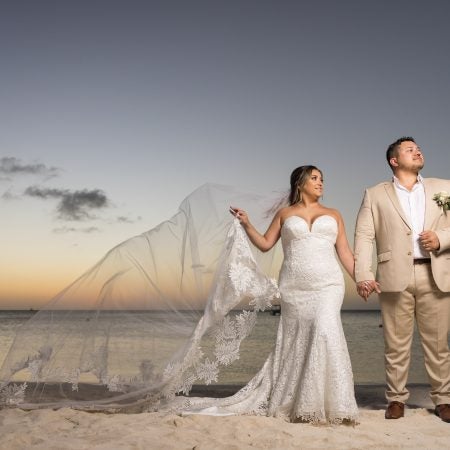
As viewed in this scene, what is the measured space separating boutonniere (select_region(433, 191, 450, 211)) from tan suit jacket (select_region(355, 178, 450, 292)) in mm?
50

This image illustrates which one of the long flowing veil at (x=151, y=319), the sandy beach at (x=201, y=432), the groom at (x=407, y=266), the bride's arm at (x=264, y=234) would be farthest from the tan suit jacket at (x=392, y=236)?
the sandy beach at (x=201, y=432)

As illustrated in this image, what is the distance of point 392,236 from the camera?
17.0 feet

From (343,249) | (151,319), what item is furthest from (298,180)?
(151,319)

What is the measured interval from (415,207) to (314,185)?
0.90m

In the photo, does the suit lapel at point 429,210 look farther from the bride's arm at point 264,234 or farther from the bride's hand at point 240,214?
the bride's hand at point 240,214

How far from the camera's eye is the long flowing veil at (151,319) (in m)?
5.40

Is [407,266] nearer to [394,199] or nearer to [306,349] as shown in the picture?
[394,199]

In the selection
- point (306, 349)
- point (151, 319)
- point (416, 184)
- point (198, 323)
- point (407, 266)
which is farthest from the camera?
point (151, 319)

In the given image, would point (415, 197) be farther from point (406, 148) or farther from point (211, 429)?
point (211, 429)

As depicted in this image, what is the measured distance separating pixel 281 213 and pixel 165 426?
7.02 ft

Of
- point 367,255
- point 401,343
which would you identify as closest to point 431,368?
point 401,343

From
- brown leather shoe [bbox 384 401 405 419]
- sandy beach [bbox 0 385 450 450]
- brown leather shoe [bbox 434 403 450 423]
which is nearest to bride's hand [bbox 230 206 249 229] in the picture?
sandy beach [bbox 0 385 450 450]

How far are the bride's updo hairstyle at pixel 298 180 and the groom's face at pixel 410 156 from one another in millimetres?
713

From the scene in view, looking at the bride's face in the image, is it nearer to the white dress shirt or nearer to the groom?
the groom
